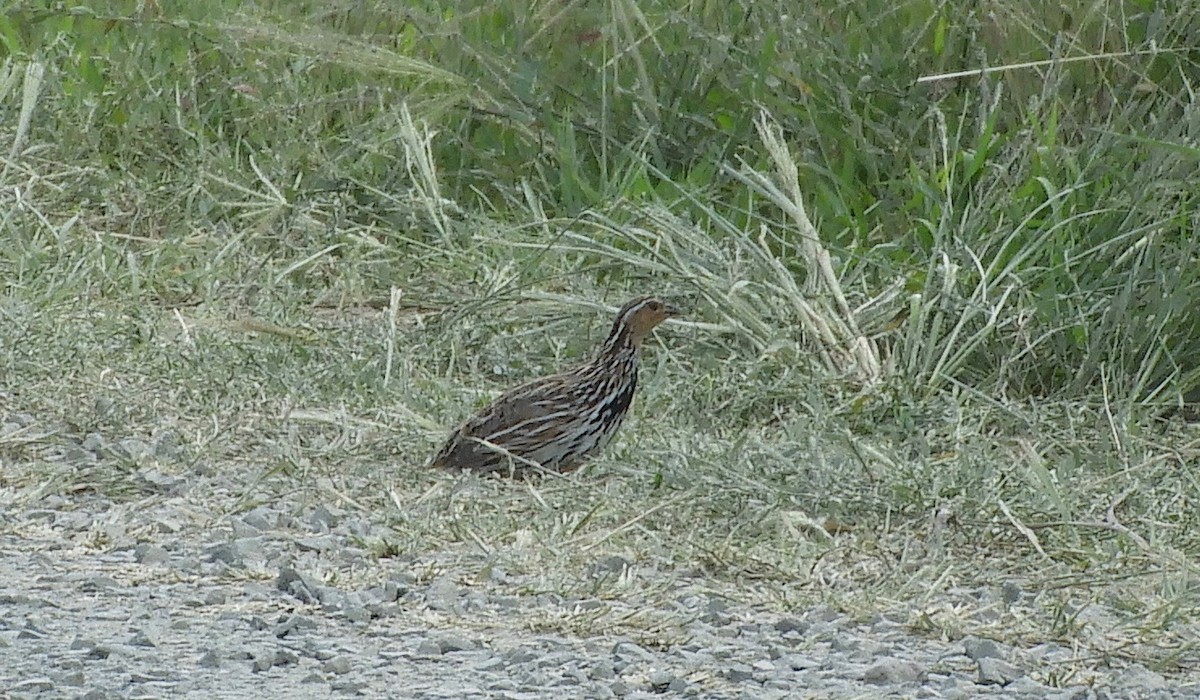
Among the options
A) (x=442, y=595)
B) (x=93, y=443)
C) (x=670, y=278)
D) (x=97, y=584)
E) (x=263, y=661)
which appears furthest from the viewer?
(x=670, y=278)

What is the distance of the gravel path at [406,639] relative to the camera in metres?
4.68

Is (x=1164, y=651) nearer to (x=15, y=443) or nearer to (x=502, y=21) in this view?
(x=15, y=443)

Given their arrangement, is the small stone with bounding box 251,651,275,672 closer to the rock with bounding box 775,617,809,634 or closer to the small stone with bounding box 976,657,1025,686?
the rock with bounding box 775,617,809,634

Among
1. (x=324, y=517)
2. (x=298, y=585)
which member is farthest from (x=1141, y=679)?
(x=324, y=517)

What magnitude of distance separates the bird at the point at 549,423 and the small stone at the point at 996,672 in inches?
75.9

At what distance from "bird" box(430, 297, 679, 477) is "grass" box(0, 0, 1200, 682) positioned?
0.29ft

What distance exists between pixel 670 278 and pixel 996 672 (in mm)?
3012

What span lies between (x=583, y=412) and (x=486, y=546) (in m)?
1.04

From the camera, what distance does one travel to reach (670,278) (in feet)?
25.0

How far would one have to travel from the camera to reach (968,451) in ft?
21.6

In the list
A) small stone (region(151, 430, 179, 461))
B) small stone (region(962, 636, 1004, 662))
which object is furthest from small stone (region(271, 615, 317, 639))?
small stone (region(151, 430, 179, 461))

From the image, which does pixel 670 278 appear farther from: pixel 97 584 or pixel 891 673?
pixel 891 673

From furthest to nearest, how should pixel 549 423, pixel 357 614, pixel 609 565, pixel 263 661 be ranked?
pixel 549 423, pixel 609 565, pixel 357 614, pixel 263 661

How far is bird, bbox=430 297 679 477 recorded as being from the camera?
6621 millimetres
